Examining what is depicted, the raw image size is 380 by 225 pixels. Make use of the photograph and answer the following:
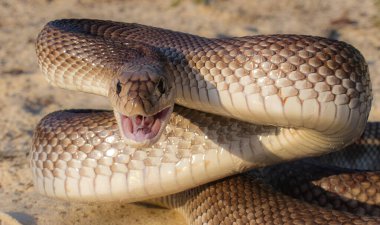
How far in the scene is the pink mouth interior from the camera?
425 cm

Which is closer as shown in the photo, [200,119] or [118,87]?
[118,87]

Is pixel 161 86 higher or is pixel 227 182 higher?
pixel 161 86

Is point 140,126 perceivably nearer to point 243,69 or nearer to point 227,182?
point 243,69

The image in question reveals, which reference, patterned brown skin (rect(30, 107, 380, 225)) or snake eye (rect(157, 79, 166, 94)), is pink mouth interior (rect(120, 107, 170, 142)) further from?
patterned brown skin (rect(30, 107, 380, 225))

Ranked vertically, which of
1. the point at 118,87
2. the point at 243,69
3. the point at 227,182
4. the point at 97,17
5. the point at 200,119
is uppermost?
the point at 243,69

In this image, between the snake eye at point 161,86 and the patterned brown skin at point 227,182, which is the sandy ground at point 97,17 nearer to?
the patterned brown skin at point 227,182

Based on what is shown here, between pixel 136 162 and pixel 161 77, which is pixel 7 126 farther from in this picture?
pixel 161 77

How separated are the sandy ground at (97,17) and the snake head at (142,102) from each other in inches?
54.6

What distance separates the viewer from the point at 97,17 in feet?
37.1

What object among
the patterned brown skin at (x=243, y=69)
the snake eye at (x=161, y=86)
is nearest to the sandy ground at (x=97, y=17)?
the patterned brown skin at (x=243, y=69)

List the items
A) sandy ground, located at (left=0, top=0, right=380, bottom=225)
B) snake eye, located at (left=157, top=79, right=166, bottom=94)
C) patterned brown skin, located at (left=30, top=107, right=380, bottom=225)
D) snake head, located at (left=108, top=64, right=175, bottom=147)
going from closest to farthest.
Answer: snake head, located at (left=108, top=64, right=175, bottom=147), snake eye, located at (left=157, top=79, right=166, bottom=94), patterned brown skin, located at (left=30, top=107, right=380, bottom=225), sandy ground, located at (left=0, top=0, right=380, bottom=225)

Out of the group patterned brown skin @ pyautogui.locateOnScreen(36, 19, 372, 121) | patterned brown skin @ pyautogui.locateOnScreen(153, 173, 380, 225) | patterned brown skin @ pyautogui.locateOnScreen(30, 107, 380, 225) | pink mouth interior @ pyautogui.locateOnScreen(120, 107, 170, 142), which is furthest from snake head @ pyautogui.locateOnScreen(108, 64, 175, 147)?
patterned brown skin @ pyautogui.locateOnScreen(153, 173, 380, 225)

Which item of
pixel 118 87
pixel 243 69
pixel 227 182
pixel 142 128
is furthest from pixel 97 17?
pixel 142 128

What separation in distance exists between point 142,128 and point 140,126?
0.7 inches
